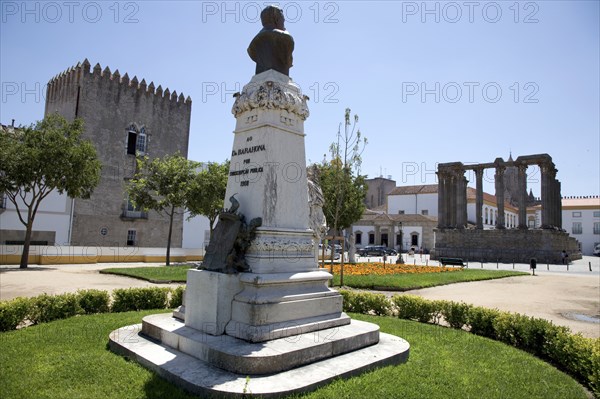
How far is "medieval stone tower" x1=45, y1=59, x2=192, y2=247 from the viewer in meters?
30.1

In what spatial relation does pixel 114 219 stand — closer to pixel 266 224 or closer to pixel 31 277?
pixel 31 277

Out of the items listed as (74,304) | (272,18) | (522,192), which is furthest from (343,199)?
(522,192)

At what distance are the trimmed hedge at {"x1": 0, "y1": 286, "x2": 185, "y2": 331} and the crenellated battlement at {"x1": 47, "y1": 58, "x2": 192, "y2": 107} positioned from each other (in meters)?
27.2

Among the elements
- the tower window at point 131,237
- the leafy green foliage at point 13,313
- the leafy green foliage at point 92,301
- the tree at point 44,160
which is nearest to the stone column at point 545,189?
the tower window at point 131,237

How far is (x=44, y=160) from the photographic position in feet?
61.4

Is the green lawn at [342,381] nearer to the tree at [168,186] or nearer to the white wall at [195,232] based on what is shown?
the tree at [168,186]

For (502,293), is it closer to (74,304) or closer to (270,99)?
(270,99)

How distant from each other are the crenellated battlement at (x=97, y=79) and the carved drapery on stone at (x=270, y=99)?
29.8 meters

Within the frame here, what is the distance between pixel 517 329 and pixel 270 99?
599 centimetres

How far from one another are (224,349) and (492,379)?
3.47 meters

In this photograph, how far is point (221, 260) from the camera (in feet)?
18.4

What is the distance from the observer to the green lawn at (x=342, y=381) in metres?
4.19

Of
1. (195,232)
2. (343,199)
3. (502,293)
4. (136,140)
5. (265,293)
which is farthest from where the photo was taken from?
(195,232)

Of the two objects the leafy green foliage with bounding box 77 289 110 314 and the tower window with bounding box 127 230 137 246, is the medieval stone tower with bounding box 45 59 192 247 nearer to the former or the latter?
the tower window with bounding box 127 230 137 246
